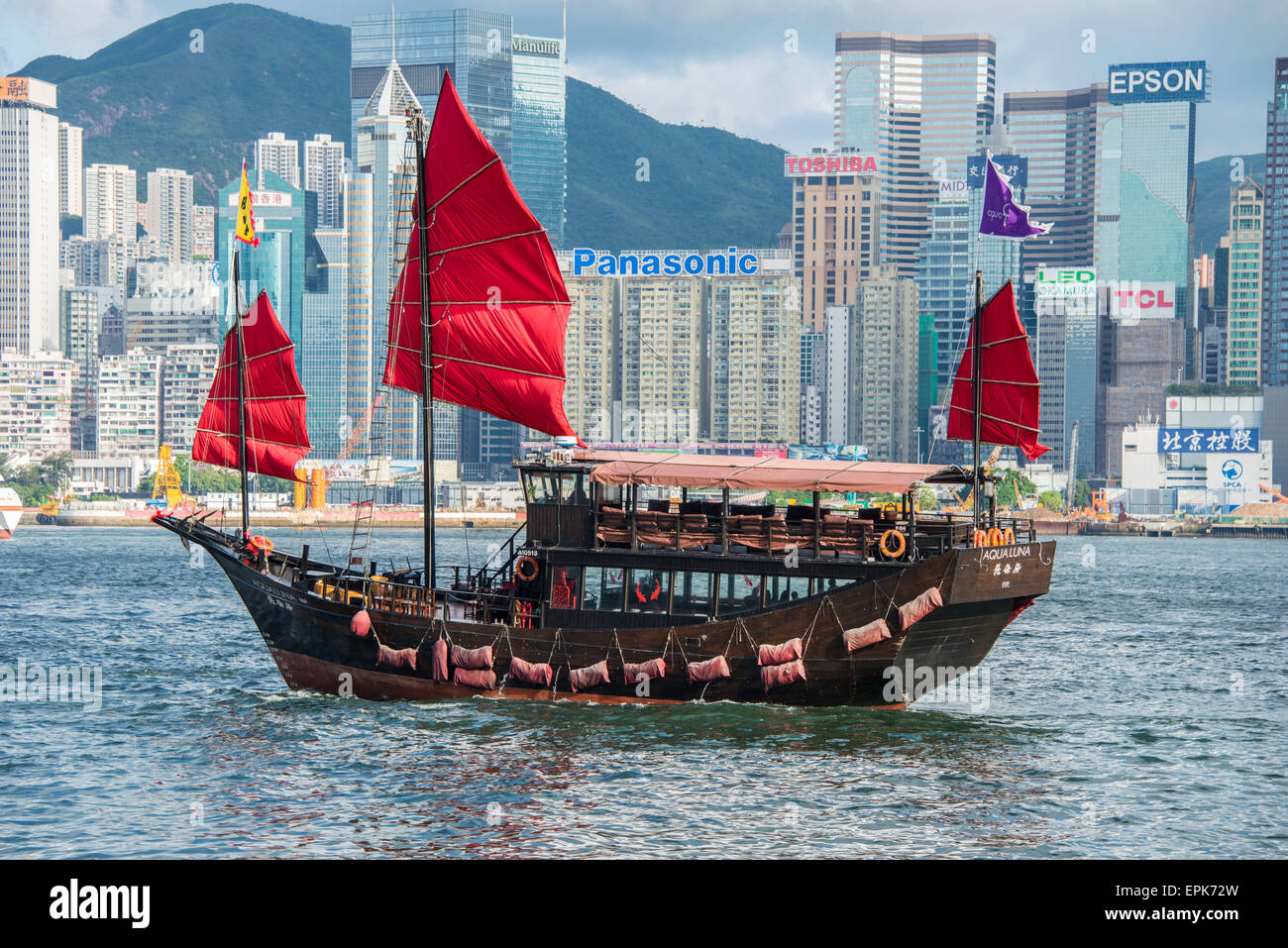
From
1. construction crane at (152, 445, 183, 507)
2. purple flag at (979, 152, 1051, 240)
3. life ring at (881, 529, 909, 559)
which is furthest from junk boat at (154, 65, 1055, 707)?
construction crane at (152, 445, 183, 507)

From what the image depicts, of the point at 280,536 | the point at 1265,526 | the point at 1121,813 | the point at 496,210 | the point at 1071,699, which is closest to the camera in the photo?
the point at 1121,813

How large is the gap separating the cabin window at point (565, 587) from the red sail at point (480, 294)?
320cm

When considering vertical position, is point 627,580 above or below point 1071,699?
above

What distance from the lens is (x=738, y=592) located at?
29891 mm

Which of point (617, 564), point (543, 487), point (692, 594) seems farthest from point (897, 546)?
point (543, 487)

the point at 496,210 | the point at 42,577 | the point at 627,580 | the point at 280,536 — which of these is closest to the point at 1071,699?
the point at 627,580

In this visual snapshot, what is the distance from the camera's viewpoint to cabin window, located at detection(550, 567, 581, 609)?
30.6 meters

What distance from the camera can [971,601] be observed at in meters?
28.8

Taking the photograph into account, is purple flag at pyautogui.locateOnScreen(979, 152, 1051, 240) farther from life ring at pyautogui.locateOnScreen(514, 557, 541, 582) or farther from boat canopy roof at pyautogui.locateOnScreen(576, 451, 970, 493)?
life ring at pyautogui.locateOnScreen(514, 557, 541, 582)

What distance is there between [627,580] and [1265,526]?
600 feet

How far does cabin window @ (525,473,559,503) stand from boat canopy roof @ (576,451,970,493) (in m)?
0.87

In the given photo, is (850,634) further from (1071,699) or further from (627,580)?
(1071,699)

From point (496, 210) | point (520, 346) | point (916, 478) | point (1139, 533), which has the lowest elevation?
point (1139, 533)

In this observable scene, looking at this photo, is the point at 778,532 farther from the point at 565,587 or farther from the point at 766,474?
the point at 565,587
